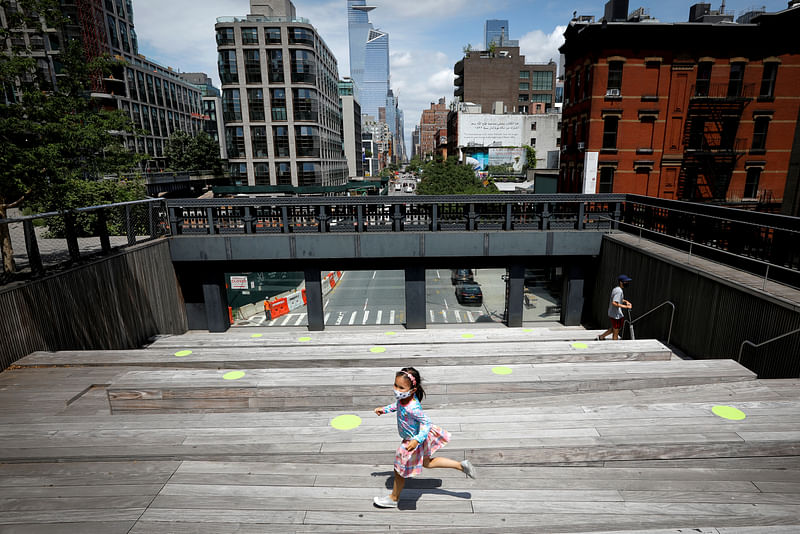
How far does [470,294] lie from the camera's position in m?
18.0

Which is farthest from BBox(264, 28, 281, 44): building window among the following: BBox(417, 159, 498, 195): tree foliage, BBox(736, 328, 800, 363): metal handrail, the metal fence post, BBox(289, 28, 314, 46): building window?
BBox(736, 328, 800, 363): metal handrail

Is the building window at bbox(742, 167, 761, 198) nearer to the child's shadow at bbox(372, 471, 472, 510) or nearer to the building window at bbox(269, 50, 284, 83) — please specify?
the child's shadow at bbox(372, 471, 472, 510)

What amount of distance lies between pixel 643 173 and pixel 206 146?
67.7 meters

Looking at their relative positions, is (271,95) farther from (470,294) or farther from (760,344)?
(760,344)

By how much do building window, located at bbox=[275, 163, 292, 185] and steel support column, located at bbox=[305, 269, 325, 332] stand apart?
40311 mm

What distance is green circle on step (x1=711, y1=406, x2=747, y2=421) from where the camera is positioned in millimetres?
5180

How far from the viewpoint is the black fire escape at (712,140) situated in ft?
94.4

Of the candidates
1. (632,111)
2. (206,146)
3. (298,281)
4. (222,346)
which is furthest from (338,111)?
(222,346)

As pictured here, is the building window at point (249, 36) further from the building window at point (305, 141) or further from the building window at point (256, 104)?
the building window at point (305, 141)

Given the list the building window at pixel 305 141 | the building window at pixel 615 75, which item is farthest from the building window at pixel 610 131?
the building window at pixel 305 141

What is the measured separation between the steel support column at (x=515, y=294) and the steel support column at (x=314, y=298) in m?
7.22

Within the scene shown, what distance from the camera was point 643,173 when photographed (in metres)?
30.2

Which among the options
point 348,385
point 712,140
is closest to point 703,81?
point 712,140

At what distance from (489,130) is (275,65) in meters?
43.1
